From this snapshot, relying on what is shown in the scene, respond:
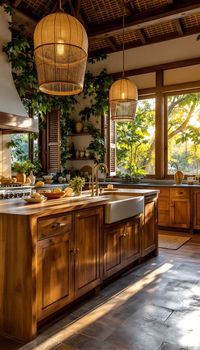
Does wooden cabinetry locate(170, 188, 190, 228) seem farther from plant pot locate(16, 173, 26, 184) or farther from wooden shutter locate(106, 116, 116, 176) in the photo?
plant pot locate(16, 173, 26, 184)

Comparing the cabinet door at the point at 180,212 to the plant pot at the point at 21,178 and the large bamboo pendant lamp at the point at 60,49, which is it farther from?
the large bamboo pendant lamp at the point at 60,49

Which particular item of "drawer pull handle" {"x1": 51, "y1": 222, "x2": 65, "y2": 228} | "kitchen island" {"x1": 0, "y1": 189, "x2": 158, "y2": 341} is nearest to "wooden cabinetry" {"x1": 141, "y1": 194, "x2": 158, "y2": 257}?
"kitchen island" {"x1": 0, "y1": 189, "x2": 158, "y2": 341}

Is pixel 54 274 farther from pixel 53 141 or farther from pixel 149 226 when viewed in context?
pixel 53 141

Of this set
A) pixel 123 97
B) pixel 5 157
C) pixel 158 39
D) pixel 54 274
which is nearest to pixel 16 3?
pixel 5 157

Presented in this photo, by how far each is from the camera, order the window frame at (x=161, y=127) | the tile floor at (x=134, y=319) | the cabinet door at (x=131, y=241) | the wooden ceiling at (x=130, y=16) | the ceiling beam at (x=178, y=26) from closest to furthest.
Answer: the tile floor at (x=134, y=319) → the cabinet door at (x=131, y=241) → the wooden ceiling at (x=130, y=16) → the ceiling beam at (x=178, y=26) → the window frame at (x=161, y=127)

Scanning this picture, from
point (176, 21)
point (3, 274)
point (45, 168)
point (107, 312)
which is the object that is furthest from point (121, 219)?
point (176, 21)

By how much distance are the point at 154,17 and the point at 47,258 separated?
5174mm

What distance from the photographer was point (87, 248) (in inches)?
107

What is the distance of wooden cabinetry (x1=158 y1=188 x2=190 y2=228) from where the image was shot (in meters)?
5.75

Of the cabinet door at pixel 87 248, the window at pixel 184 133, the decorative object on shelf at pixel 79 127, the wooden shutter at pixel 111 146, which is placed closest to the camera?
the cabinet door at pixel 87 248

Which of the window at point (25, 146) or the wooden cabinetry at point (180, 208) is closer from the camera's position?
the wooden cabinetry at point (180, 208)

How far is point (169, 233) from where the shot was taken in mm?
5805

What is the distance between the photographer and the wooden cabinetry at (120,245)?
9.90 feet

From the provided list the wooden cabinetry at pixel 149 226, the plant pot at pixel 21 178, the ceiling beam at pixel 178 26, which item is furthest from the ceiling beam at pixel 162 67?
the wooden cabinetry at pixel 149 226
